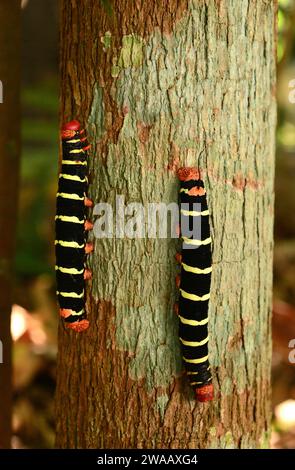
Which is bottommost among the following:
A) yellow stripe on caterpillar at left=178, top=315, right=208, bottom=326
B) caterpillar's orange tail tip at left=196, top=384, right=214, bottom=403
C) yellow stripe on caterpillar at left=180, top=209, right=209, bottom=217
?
caterpillar's orange tail tip at left=196, top=384, right=214, bottom=403

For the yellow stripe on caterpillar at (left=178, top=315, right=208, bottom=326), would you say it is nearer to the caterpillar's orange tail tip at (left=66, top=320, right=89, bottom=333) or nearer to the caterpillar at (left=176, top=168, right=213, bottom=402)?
the caterpillar at (left=176, top=168, right=213, bottom=402)

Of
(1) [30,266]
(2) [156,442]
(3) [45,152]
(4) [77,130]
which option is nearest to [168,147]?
(4) [77,130]

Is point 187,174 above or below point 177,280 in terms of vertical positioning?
above

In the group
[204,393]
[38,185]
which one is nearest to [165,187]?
[204,393]

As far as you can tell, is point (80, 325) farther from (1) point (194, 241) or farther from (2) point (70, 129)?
(2) point (70, 129)

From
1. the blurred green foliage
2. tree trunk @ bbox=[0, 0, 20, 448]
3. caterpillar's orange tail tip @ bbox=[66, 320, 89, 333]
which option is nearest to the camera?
caterpillar's orange tail tip @ bbox=[66, 320, 89, 333]

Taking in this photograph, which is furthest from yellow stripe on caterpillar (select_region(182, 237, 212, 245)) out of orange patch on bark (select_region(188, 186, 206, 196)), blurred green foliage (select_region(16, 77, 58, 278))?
blurred green foliage (select_region(16, 77, 58, 278))

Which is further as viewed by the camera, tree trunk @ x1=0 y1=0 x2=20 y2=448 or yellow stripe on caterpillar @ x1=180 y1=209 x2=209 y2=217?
tree trunk @ x1=0 y1=0 x2=20 y2=448

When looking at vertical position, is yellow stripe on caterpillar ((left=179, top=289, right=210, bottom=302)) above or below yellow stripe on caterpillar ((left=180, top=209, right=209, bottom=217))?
below
